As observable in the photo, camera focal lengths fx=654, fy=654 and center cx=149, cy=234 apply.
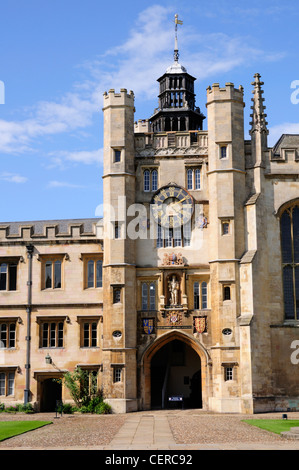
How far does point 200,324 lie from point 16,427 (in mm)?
12371

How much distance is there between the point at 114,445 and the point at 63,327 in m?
17.3

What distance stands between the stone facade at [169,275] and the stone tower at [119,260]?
0.21ft

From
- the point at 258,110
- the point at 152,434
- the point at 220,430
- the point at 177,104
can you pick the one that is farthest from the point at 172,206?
the point at 152,434

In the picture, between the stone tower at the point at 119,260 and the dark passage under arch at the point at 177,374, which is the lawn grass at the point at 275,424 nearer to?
the stone tower at the point at 119,260

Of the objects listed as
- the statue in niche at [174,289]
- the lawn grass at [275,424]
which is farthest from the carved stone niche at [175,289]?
the lawn grass at [275,424]

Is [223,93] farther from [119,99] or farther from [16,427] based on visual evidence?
[16,427]

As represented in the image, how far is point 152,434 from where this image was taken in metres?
23.8

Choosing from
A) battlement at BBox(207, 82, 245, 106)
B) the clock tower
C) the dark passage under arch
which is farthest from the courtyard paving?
the clock tower

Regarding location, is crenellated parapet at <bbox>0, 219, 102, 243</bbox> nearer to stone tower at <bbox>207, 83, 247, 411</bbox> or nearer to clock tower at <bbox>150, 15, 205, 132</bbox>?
stone tower at <bbox>207, 83, 247, 411</bbox>

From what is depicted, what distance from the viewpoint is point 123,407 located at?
34188mm

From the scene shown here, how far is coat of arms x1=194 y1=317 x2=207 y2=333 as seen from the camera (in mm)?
35688

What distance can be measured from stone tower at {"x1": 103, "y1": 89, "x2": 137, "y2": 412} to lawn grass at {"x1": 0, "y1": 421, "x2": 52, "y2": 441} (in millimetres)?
6089
